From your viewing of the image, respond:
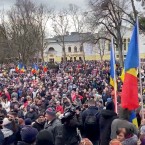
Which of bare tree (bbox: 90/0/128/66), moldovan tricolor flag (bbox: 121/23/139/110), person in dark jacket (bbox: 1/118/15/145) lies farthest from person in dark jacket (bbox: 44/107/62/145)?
bare tree (bbox: 90/0/128/66)

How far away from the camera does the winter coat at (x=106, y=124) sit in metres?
8.88

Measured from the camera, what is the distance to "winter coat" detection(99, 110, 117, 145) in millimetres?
8875

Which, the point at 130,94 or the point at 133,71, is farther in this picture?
the point at 133,71

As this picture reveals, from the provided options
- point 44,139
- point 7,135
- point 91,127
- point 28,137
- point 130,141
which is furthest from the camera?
point 91,127

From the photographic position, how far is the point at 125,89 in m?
8.48

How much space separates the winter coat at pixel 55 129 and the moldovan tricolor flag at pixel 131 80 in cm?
130

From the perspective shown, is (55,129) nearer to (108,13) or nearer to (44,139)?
(44,139)

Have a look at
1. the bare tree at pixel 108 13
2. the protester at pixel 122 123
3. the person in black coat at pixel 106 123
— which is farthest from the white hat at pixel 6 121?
the bare tree at pixel 108 13

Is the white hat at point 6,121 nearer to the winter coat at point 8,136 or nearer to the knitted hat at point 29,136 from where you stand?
the winter coat at point 8,136

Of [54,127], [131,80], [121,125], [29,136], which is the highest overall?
[131,80]

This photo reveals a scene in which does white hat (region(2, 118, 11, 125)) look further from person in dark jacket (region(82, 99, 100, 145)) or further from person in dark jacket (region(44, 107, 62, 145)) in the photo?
person in dark jacket (region(82, 99, 100, 145))

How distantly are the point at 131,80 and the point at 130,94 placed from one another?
1.18ft

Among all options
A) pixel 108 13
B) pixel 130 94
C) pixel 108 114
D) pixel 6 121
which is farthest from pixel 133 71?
pixel 108 13

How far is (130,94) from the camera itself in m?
8.41
